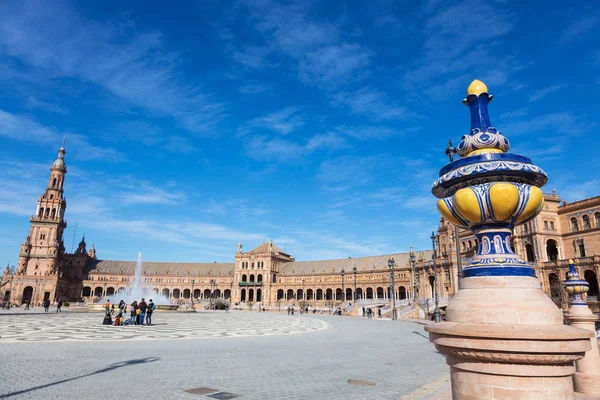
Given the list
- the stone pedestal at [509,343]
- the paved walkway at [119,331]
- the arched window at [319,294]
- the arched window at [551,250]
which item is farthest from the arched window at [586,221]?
the stone pedestal at [509,343]

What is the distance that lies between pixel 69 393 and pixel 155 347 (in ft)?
23.3

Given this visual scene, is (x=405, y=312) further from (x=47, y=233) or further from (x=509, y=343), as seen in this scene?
(x=47, y=233)

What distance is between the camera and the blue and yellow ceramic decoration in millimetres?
3406

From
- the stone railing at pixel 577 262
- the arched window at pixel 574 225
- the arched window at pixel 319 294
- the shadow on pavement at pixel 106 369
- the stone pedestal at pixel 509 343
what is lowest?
the shadow on pavement at pixel 106 369

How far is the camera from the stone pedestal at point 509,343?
2725mm

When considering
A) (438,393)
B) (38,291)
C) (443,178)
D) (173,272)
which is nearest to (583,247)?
(438,393)

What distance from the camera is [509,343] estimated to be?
2771mm

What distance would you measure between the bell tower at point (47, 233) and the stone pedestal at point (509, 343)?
107m

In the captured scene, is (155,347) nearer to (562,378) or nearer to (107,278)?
(562,378)

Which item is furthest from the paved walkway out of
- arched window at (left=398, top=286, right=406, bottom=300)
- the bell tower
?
the bell tower

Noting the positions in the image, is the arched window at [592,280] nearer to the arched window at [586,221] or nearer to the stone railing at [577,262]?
the stone railing at [577,262]

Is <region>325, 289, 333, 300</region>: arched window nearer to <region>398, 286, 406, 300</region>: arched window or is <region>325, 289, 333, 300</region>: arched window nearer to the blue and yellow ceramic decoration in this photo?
<region>398, 286, 406, 300</region>: arched window

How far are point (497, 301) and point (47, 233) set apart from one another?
110 metres

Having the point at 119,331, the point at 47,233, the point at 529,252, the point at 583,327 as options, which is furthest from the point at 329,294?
the point at 583,327
